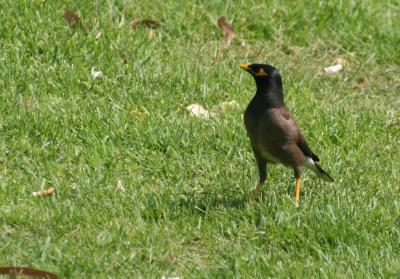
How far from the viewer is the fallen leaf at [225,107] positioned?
25.9 feet

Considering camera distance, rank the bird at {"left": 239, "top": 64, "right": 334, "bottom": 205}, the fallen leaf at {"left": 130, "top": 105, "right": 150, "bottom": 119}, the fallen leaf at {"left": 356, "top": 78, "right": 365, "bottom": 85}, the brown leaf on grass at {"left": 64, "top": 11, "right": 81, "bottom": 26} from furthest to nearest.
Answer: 1. the fallen leaf at {"left": 356, "top": 78, "right": 365, "bottom": 85}
2. the brown leaf on grass at {"left": 64, "top": 11, "right": 81, "bottom": 26}
3. the fallen leaf at {"left": 130, "top": 105, "right": 150, "bottom": 119}
4. the bird at {"left": 239, "top": 64, "right": 334, "bottom": 205}

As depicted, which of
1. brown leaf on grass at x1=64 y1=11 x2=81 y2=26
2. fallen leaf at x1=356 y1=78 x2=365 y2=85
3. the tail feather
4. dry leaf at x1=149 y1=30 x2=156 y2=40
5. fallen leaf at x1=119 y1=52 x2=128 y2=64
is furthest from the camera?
fallen leaf at x1=356 y1=78 x2=365 y2=85

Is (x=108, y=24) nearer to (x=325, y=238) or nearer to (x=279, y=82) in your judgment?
(x=279, y=82)

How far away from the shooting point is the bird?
6.48 metres

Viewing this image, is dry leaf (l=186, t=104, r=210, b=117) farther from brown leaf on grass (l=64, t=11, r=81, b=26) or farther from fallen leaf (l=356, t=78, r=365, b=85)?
fallen leaf (l=356, t=78, r=365, b=85)

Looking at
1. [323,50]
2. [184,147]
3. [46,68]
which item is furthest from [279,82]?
[323,50]

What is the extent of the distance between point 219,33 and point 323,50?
1016 mm

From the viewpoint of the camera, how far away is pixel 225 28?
930 centimetres

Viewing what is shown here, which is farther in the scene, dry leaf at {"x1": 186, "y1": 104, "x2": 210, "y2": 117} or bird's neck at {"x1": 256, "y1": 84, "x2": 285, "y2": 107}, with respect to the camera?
dry leaf at {"x1": 186, "y1": 104, "x2": 210, "y2": 117}

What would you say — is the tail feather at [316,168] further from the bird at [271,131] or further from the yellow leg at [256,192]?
the yellow leg at [256,192]

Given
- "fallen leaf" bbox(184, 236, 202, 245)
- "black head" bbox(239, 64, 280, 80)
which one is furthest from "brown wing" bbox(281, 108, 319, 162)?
"fallen leaf" bbox(184, 236, 202, 245)

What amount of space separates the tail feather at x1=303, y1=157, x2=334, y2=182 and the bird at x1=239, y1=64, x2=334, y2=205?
1.5 inches

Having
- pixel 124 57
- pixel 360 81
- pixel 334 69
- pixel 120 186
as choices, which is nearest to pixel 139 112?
pixel 124 57

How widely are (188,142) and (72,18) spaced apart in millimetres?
1908
